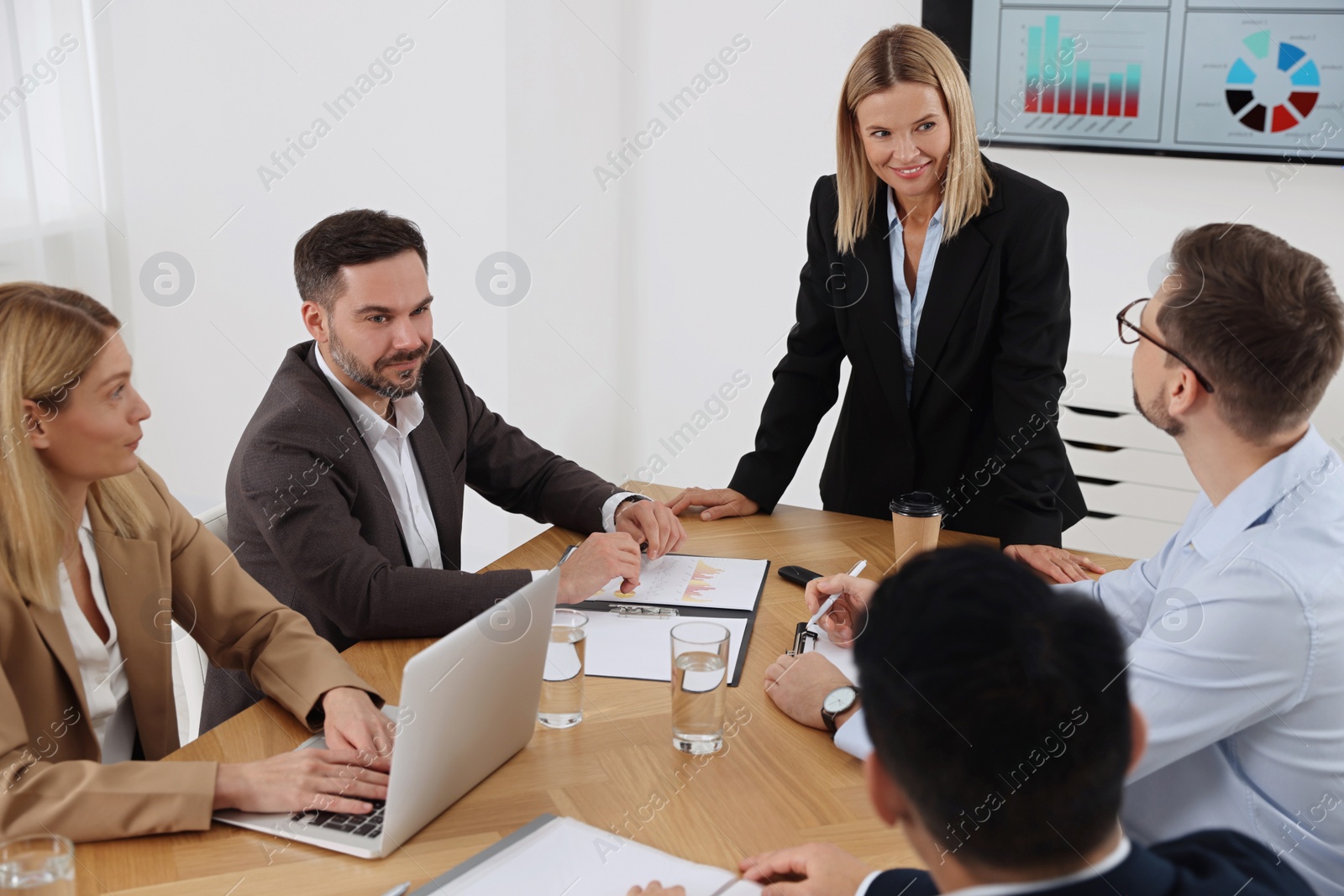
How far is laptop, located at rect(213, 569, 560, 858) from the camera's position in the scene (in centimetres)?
118

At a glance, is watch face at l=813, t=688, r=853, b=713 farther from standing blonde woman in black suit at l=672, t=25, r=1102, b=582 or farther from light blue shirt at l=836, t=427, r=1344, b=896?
standing blonde woman in black suit at l=672, t=25, r=1102, b=582

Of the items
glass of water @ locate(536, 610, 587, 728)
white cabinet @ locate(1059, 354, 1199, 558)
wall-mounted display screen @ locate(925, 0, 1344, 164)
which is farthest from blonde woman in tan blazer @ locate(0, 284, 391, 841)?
wall-mounted display screen @ locate(925, 0, 1344, 164)

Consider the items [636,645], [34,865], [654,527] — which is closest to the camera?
[34,865]

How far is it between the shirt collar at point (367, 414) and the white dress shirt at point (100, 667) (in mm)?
480

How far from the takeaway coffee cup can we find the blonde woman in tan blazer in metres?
0.90

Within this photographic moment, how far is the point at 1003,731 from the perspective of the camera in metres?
0.78

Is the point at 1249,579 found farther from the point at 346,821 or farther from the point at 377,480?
the point at 377,480

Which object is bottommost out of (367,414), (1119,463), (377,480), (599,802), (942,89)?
(1119,463)

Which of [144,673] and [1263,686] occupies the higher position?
[1263,686]

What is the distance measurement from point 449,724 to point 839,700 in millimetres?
501

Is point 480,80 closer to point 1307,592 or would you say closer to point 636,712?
point 636,712

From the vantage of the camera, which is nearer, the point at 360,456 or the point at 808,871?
the point at 808,871

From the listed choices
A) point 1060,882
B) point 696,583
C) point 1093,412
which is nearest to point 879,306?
point 696,583

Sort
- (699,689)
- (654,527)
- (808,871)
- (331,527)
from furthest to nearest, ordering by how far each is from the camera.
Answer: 1. (654,527)
2. (331,527)
3. (699,689)
4. (808,871)
